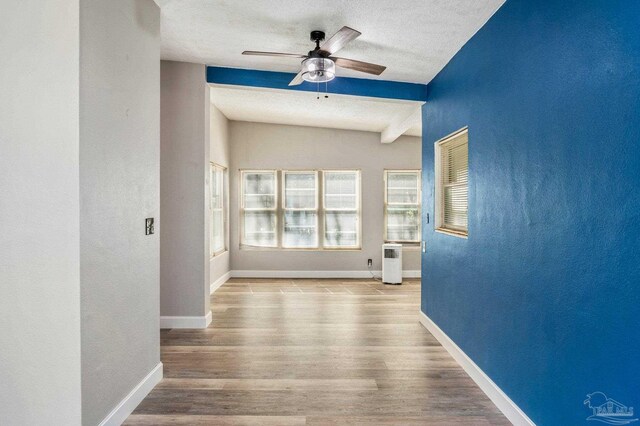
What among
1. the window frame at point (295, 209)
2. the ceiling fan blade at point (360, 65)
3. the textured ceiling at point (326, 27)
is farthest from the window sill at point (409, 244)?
the ceiling fan blade at point (360, 65)

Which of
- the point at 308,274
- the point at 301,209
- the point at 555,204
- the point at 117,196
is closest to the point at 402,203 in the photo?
the point at 301,209

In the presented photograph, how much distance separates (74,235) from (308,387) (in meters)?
1.92

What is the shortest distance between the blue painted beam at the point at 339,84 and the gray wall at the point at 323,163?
2.97 metres

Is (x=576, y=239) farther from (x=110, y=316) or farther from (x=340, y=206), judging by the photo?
(x=340, y=206)

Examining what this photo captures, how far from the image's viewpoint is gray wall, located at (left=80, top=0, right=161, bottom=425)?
2143 mm

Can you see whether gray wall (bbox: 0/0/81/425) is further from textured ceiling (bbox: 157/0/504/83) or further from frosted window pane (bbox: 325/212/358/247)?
frosted window pane (bbox: 325/212/358/247)

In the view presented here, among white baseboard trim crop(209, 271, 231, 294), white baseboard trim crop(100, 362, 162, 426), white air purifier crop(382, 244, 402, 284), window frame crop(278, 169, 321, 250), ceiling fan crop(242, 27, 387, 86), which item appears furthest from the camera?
window frame crop(278, 169, 321, 250)

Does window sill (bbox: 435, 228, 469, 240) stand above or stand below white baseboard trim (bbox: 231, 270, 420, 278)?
above

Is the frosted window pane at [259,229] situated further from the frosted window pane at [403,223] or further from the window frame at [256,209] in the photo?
the frosted window pane at [403,223]

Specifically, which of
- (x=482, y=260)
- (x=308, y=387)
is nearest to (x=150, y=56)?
(x=308, y=387)

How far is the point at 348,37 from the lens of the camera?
291 centimetres

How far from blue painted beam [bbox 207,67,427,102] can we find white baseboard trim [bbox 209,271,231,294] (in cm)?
303

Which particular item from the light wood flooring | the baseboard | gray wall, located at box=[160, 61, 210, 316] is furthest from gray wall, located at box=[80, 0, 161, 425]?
the baseboard

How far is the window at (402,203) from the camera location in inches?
307
